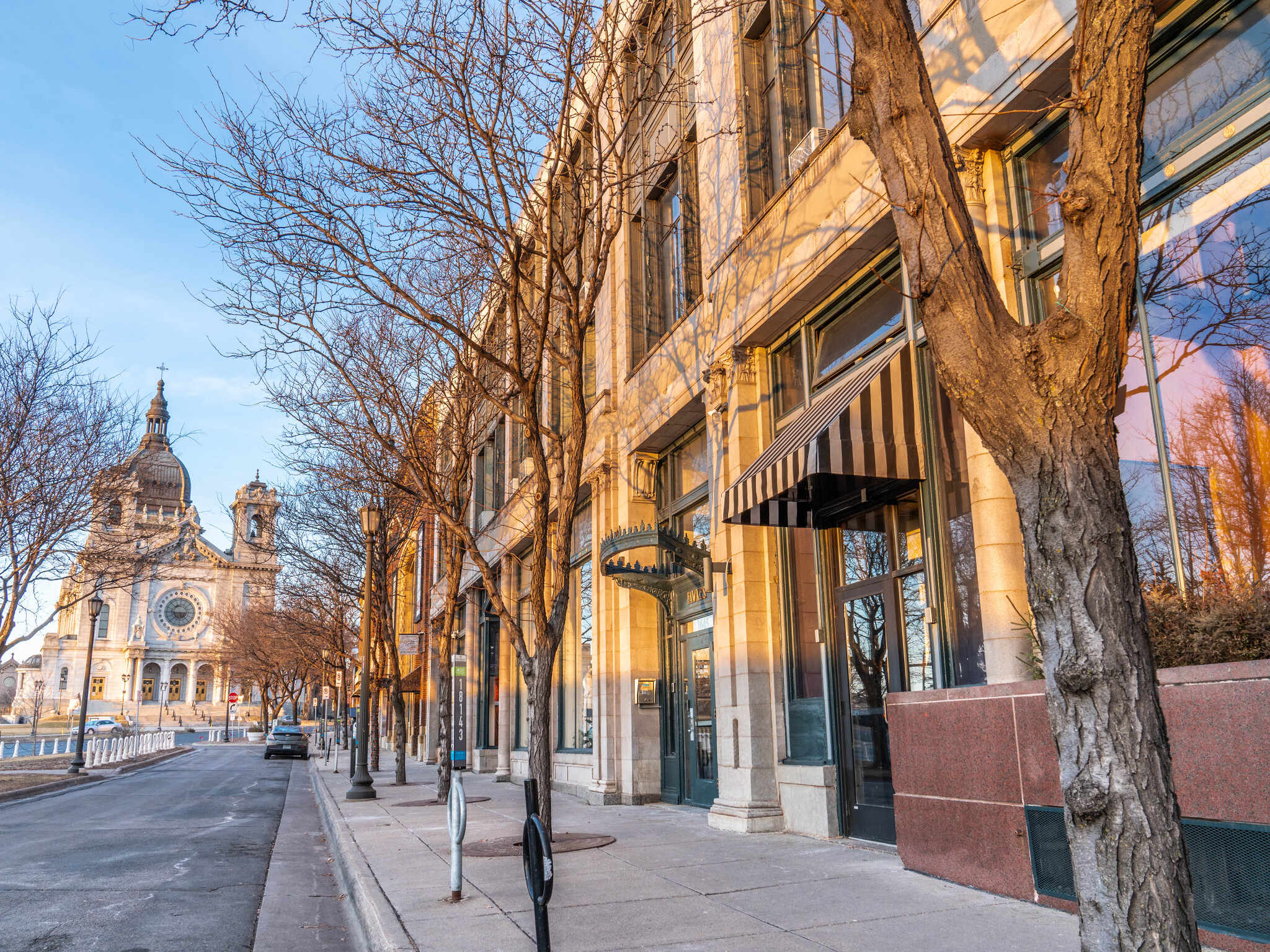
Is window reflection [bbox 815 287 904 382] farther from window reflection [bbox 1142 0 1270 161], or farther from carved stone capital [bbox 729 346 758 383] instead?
window reflection [bbox 1142 0 1270 161]

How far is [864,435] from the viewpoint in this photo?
346 inches

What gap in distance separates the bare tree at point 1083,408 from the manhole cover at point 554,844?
7.36m

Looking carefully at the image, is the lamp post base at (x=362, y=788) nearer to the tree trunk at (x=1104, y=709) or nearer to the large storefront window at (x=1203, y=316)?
the large storefront window at (x=1203, y=316)

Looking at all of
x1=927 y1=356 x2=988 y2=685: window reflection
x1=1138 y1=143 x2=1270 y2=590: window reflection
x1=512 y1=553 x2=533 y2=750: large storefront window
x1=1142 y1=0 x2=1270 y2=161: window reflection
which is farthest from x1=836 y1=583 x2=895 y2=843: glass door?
x1=512 y1=553 x2=533 y2=750: large storefront window

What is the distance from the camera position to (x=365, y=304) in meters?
11.9

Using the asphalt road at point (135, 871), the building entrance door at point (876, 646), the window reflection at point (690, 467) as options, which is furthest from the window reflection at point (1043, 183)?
the asphalt road at point (135, 871)

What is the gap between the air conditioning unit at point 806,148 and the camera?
11.0m

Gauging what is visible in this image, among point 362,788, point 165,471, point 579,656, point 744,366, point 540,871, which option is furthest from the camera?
Answer: point 165,471

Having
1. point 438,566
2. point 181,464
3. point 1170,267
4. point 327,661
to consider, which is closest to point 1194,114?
point 1170,267

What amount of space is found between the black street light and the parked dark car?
89.2 feet

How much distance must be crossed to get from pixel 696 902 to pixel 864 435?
423 centimetres

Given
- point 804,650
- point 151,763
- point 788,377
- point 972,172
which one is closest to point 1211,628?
point 972,172

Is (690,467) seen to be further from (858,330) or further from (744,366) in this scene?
(858,330)

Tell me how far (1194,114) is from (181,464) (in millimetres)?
188356
